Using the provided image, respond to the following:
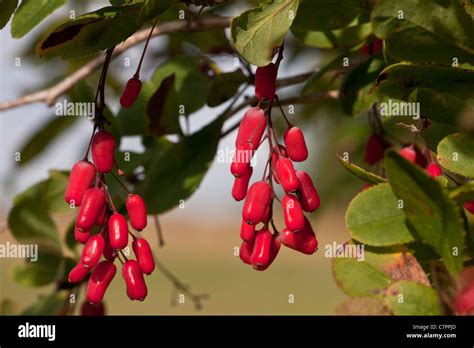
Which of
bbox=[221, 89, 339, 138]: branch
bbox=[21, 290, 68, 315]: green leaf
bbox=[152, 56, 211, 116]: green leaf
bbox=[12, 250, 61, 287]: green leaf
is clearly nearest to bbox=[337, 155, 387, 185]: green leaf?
bbox=[221, 89, 339, 138]: branch

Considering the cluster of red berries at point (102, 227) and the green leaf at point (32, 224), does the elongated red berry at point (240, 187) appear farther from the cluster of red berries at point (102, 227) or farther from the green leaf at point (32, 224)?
the green leaf at point (32, 224)

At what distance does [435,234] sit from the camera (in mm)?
674

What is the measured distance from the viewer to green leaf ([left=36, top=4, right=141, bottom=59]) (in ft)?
2.59

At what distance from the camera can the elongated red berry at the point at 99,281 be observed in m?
0.91

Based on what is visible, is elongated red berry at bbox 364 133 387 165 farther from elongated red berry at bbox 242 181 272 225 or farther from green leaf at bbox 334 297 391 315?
green leaf at bbox 334 297 391 315

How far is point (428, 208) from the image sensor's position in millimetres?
656

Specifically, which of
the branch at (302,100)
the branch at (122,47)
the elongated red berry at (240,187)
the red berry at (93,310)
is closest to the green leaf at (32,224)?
the branch at (122,47)

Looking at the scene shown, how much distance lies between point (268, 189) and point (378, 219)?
0.14 metres

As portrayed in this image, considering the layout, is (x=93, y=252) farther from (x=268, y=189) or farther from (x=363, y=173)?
(x=363, y=173)

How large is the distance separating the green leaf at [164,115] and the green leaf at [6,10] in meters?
0.37

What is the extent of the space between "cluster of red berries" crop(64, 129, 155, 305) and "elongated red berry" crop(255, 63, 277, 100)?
0.18 meters
